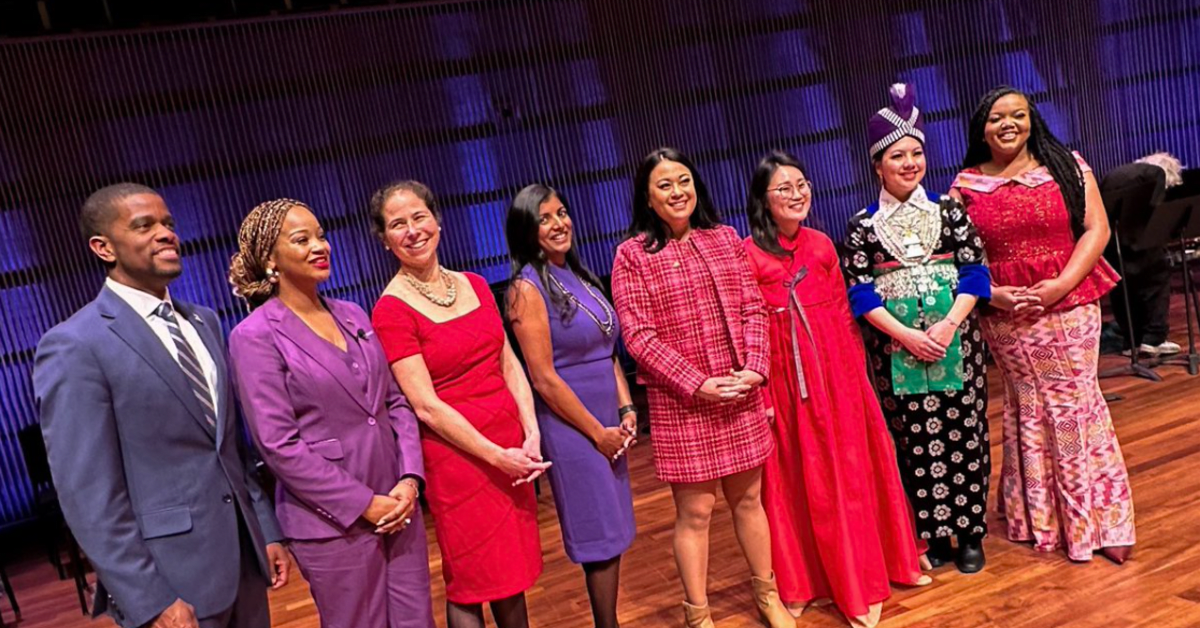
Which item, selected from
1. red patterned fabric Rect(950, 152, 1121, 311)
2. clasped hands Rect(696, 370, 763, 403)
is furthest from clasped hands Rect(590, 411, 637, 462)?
red patterned fabric Rect(950, 152, 1121, 311)

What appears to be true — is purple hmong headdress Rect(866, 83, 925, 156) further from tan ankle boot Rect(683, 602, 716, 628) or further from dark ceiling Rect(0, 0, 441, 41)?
dark ceiling Rect(0, 0, 441, 41)

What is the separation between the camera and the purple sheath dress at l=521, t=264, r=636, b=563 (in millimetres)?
2725

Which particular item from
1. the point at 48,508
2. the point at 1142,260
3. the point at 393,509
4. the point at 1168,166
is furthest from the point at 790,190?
the point at 1168,166

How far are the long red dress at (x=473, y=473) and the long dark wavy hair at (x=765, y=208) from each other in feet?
3.08

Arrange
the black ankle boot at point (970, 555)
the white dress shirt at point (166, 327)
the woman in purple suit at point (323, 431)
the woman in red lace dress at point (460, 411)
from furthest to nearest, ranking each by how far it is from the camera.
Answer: the black ankle boot at point (970, 555) < the woman in red lace dress at point (460, 411) < the woman in purple suit at point (323, 431) < the white dress shirt at point (166, 327)

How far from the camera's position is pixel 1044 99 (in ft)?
26.0

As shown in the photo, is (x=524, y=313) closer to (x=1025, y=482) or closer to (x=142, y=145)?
(x=1025, y=482)

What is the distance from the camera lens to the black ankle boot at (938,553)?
10.8ft

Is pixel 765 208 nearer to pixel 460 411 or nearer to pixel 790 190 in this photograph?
pixel 790 190

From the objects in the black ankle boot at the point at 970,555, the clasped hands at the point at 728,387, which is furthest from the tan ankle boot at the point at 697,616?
the black ankle boot at the point at 970,555

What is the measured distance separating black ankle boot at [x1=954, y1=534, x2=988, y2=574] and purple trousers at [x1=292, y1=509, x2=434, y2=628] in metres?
1.93

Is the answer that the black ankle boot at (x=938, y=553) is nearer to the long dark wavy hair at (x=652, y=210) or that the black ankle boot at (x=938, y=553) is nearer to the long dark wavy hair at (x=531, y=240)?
the long dark wavy hair at (x=652, y=210)

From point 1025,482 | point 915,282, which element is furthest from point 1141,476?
point 915,282

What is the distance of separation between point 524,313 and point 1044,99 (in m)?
6.84
